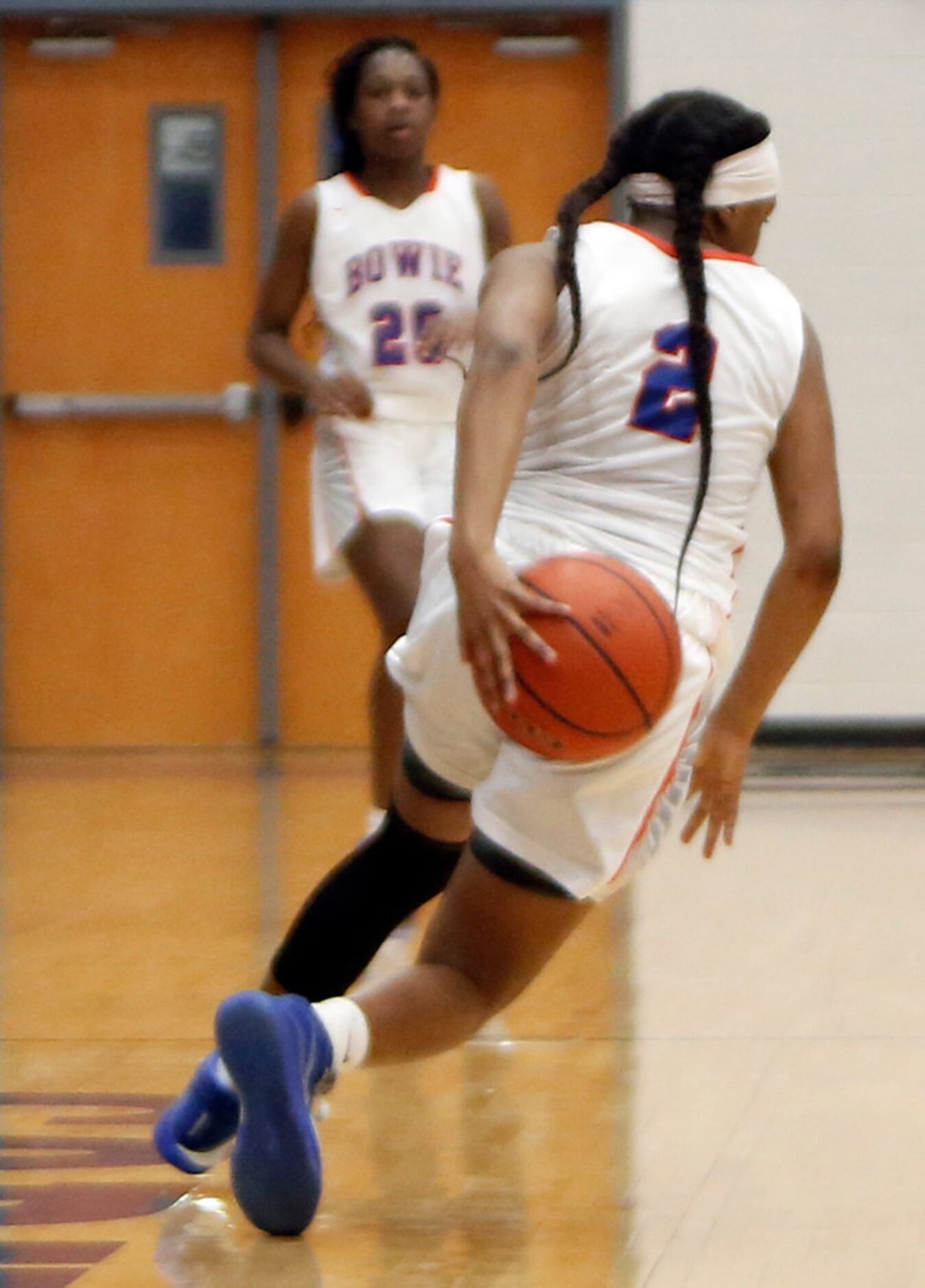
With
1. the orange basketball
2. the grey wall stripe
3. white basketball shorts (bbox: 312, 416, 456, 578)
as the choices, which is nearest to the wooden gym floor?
the orange basketball

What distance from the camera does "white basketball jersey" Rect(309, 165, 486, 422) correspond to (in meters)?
4.68

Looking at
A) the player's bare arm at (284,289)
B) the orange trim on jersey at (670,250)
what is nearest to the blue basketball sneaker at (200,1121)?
the orange trim on jersey at (670,250)

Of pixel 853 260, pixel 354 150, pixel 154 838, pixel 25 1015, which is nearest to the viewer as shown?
pixel 25 1015

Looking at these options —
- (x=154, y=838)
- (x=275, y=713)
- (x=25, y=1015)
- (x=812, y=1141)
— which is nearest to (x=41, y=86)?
(x=275, y=713)

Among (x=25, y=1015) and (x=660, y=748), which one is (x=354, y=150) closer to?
A: (x=25, y=1015)

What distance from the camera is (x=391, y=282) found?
473 cm

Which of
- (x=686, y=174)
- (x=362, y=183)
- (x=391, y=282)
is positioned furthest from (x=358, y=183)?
(x=686, y=174)

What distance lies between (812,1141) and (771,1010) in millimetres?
868

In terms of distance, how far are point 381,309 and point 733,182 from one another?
85.0 inches

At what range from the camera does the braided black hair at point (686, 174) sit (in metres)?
2.53

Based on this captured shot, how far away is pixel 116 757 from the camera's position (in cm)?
808

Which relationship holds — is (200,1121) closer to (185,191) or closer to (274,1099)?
(274,1099)

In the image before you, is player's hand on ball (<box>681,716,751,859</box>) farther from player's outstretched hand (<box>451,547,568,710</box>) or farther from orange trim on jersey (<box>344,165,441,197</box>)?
orange trim on jersey (<box>344,165,441,197</box>)

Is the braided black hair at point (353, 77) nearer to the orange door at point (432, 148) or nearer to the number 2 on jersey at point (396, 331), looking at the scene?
the number 2 on jersey at point (396, 331)
